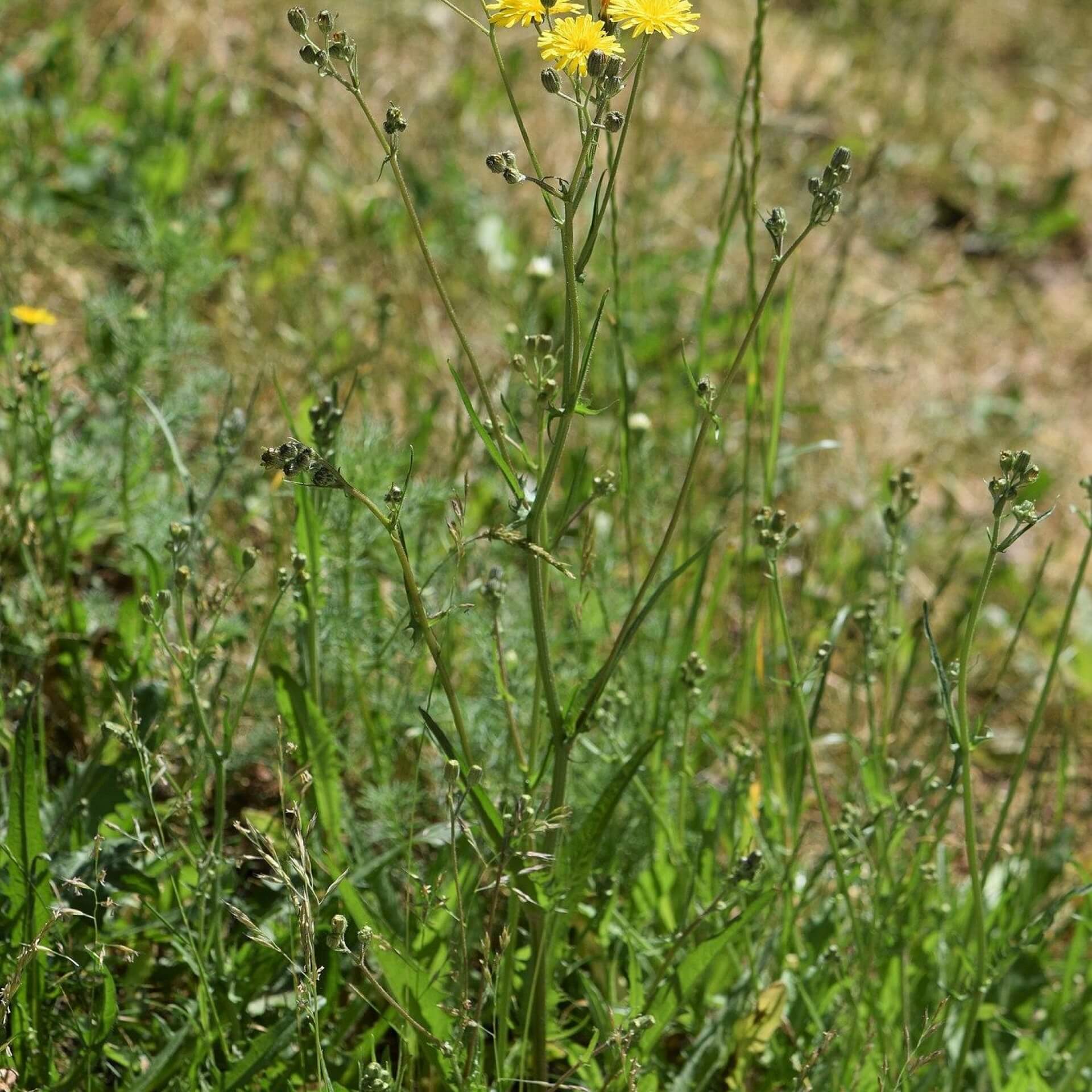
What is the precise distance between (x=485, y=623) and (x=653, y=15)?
96 centimetres

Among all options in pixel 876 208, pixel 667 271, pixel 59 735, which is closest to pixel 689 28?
pixel 59 735

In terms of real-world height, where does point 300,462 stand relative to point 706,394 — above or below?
below

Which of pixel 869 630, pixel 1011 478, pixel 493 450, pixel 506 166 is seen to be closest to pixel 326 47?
pixel 506 166

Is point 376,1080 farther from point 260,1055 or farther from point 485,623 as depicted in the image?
point 485,623

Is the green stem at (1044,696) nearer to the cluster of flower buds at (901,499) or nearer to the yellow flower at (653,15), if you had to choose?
the cluster of flower buds at (901,499)

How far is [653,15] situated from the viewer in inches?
51.1

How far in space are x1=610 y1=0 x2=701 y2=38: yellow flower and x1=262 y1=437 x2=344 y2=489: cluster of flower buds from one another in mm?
507

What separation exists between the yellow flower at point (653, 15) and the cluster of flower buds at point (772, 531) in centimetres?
53

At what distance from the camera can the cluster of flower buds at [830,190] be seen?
125cm

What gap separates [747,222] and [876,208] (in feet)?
9.09

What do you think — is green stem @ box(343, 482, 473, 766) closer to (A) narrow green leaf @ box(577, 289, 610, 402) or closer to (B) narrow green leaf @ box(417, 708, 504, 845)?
(B) narrow green leaf @ box(417, 708, 504, 845)

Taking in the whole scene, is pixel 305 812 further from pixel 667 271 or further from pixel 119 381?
pixel 667 271

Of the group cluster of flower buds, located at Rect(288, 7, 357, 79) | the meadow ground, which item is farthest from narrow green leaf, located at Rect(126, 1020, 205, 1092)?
cluster of flower buds, located at Rect(288, 7, 357, 79)

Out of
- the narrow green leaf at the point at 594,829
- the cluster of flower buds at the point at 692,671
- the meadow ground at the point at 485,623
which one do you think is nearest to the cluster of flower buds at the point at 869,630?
the meadow ground at the point at 485,623
